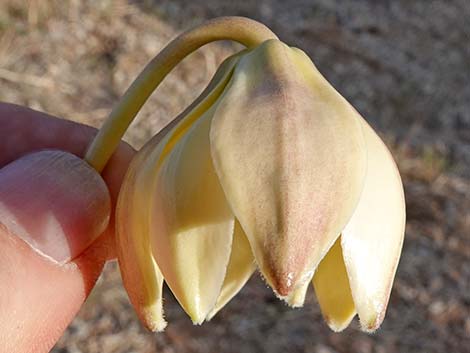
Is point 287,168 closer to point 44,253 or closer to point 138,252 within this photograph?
point 138,252

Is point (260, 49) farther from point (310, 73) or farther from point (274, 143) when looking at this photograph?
point (274, 143)

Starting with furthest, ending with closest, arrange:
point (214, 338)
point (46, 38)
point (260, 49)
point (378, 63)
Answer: point (378, 63)
point (46, 38)
point (214, 338)
point (260, 49)

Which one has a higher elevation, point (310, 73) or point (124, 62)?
point (310, 73)

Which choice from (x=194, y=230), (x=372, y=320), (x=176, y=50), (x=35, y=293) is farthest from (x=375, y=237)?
(x=35, y=293)

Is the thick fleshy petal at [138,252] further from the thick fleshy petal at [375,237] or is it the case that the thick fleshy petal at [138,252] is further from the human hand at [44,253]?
the thick fleshy petal at [375,237]

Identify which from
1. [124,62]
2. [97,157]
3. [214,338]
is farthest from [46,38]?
[97,157]

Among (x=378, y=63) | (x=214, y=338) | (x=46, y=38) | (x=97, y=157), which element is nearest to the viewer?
(x=97, y=157)

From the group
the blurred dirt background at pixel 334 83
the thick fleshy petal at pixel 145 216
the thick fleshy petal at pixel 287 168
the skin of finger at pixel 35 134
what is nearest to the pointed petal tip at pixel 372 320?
the thick fleshy petal at pixel 287 168
